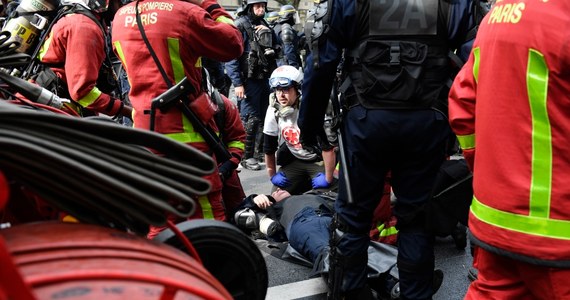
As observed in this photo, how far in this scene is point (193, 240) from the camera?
1155 mm

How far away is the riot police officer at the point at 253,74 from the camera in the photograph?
22.4 ft

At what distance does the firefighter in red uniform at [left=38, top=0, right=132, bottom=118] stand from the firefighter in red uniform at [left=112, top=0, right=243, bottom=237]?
42cm

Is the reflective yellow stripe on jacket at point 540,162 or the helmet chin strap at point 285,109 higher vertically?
the reflective yellow stripe on jacket at point 540,162

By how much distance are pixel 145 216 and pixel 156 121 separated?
6.21ft

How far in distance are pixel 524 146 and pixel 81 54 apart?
2554 mm

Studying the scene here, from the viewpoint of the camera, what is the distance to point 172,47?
2.69 m

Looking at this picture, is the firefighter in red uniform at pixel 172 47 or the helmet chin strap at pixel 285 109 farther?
the helmet chin strap at pixel 285 109

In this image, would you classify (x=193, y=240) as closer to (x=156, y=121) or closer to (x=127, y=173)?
(x=127, y=173)

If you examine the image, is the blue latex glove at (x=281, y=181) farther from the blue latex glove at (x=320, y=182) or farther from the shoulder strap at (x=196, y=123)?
the shoulder strap at (x=196, y=123)

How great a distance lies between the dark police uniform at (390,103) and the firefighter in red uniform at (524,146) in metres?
0.65

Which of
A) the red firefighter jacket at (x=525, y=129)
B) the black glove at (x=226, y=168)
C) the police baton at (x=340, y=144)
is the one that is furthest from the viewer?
the black glove at (x=226, y=168)

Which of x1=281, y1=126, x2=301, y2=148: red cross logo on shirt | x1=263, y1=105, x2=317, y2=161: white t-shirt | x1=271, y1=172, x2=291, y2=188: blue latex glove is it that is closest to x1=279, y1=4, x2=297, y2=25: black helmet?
x1=263, y1=105, x2=317, y2=161: white t-shirt

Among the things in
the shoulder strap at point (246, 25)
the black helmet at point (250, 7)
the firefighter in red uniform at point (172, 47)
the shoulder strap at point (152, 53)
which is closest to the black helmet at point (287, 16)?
the black helmet at point (250, 7)

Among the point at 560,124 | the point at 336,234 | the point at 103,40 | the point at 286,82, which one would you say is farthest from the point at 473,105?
the point at 286,82
